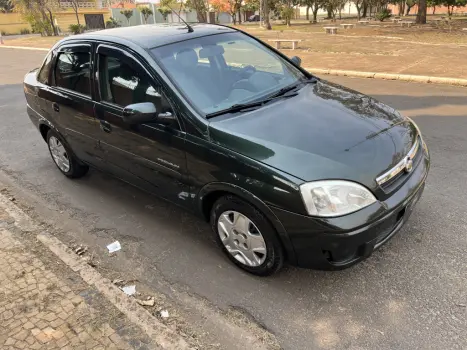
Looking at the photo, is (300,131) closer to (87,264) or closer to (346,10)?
(87,264)

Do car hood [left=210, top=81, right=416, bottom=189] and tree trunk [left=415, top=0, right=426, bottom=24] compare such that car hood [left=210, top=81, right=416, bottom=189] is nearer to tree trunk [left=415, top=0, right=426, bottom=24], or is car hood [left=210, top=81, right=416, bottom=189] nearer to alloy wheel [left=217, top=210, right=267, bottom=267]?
alloy wheel [left=217, top=210, right=267, bottom=267]

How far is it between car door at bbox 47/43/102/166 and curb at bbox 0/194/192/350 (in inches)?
38.0

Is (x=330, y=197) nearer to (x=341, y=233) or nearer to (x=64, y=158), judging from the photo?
(x=341, y=233)

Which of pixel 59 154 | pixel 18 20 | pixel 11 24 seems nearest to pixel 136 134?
pixel 59 154

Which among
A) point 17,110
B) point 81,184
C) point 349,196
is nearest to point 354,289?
point 349,196

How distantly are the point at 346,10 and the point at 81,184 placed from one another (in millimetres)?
66119

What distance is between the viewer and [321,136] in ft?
9.53

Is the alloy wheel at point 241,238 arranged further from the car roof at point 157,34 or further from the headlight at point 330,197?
the car roof at point 157,34

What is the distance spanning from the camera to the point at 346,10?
206ft

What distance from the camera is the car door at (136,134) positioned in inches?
130

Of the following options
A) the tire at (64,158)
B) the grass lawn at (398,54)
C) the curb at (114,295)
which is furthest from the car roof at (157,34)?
the grass lawn at (398,54)

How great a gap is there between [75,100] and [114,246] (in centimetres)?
162

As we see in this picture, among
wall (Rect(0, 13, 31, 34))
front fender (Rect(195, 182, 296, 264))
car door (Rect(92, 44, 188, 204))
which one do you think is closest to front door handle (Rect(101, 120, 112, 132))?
car door (Rect(92, 44, 188, 204))

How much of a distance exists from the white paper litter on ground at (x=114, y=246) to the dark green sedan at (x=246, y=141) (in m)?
0.58
